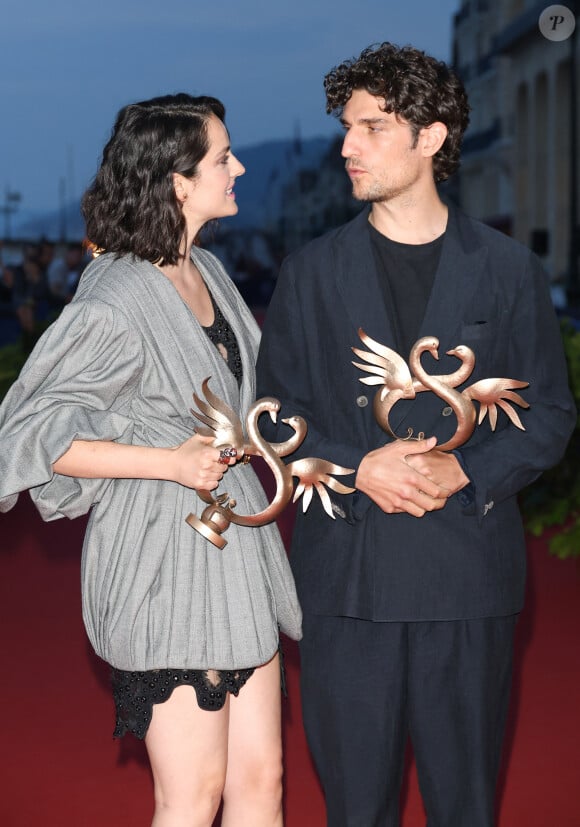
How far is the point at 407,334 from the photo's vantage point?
3.18 metres

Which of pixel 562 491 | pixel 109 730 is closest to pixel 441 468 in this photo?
pixel 109 730

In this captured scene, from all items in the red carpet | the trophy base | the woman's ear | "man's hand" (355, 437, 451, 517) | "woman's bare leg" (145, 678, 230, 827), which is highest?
the woman's ear

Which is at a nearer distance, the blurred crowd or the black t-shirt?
the black t-shirt

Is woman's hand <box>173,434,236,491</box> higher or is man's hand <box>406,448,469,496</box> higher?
woman's hand <box>173,434,236,491</box>

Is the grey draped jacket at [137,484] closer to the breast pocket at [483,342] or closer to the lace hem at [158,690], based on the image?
the lace hem at [158,690]

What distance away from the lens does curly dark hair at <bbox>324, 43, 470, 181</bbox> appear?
10.3 feet

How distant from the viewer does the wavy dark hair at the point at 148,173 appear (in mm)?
2965

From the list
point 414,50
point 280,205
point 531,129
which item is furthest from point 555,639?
point 280,205

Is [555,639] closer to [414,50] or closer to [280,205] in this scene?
[414,50]

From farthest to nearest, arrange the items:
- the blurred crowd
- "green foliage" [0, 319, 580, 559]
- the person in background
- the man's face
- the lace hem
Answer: the person in background < the blurred crowd < "green foliage" [0, 319, 580, 559] < the man's face < the lace hem

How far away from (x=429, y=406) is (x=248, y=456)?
1.56ft

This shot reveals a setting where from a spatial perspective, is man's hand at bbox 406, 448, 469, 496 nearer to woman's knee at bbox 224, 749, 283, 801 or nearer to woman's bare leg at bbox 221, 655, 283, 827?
woman's bare leg at bbox 221, 655, 283, 827

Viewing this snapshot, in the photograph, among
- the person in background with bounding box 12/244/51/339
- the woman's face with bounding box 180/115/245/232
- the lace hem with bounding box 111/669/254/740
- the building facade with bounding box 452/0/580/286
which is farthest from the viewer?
the building facade with bounding box 452/0/580/286

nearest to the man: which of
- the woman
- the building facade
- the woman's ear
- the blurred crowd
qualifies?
the woman
